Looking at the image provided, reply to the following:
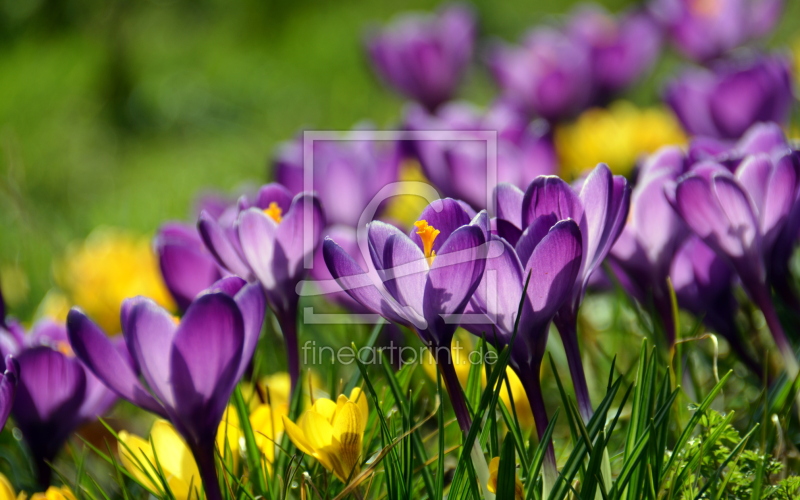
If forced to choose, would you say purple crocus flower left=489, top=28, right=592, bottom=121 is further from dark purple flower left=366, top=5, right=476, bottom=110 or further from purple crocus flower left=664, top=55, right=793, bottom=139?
purple crocus flower left=664, top=55, right=793, bottom=139

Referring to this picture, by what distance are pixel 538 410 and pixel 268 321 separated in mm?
556

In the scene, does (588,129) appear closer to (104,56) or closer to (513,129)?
(513,129)

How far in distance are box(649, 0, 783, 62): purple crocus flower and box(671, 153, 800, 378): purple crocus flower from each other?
1.25 m

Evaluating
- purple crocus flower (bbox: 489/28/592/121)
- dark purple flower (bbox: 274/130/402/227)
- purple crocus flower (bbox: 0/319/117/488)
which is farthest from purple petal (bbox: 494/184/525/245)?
purple crocus flower (bbox: 489/28/592/121)

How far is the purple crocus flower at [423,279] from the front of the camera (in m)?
0.56

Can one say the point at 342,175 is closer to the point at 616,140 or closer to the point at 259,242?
the point at 259,242

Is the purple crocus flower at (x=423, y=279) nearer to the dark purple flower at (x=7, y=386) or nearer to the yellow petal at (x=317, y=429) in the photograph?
the yellow petal at (x=317, y=429)

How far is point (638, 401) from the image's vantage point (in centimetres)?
62

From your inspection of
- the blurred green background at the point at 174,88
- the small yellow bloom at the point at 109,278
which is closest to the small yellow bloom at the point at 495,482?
the small yellow bloom at the point at 109,278

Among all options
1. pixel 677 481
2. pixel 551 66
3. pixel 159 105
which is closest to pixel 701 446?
pixel 677 481

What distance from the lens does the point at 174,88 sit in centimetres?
396

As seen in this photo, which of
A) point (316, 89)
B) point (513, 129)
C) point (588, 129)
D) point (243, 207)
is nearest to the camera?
point (243, 207)

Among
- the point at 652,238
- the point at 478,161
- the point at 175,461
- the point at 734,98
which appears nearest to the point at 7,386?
the point at 175,461

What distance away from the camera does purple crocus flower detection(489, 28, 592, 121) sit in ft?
5.78
